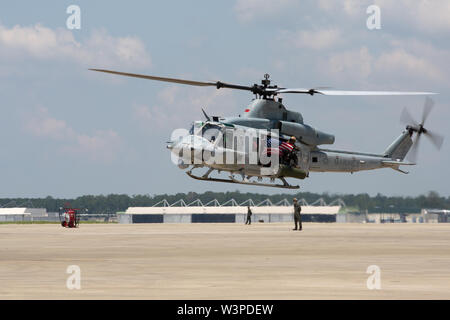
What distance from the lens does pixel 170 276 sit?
1516 cm

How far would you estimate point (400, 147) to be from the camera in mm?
57031

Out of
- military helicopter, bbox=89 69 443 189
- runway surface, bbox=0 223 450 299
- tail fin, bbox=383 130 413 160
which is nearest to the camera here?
runway surface, bbox=0 223 450 299

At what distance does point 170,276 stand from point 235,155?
29.0 meters

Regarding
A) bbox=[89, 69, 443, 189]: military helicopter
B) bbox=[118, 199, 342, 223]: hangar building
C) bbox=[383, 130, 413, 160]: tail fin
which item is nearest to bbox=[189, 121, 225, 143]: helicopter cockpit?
bbox=[89, 69, 443, 189]: military helicopter

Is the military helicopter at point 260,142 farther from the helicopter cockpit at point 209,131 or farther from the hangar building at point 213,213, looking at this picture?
the hangar building at point 213,213

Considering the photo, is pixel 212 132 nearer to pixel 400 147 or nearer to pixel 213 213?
pixel 400 147

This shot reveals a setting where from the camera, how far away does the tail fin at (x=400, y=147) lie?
56.2 metres

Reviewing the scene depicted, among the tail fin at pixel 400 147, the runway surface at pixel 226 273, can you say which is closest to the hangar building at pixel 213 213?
the tail fin at pixel 400 147

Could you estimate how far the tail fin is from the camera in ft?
185

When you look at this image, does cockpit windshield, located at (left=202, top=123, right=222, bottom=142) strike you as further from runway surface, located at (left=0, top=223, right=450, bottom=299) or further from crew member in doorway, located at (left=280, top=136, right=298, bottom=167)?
runway surface, located at (left=0, top=223, right=450, bottom=299)

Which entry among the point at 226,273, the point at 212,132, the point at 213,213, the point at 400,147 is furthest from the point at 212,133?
the point at 213,213
